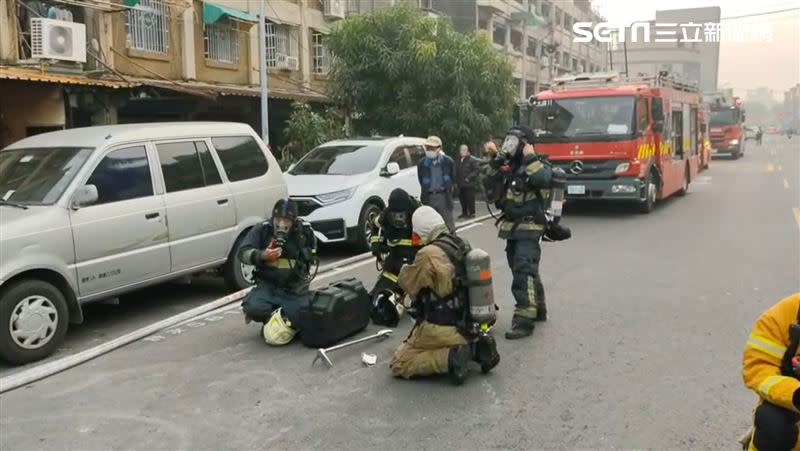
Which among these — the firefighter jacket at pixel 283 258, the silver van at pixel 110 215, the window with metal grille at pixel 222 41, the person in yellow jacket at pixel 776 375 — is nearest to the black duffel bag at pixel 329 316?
the firefighter jacket at pixel 283 258

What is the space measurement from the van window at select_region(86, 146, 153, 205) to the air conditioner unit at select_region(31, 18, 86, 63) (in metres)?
7.42

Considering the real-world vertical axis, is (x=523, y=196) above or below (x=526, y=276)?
above

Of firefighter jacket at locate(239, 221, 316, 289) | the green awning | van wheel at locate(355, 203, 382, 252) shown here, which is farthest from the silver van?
the green awning

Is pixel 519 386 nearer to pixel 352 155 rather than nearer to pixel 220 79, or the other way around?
pixel 352 155

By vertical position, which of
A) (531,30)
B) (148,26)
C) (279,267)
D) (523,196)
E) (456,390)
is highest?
(531,30)

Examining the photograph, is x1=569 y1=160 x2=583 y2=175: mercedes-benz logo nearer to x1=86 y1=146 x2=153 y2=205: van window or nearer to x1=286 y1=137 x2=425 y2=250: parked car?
x1=286 y1=137 x2=425 y2=250: parked car

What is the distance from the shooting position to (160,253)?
6957 millimetres

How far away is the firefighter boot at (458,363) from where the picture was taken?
197 inches

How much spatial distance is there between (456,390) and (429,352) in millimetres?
328

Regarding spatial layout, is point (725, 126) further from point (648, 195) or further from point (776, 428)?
point (776, 428)

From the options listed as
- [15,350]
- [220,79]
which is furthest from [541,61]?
[15,350]

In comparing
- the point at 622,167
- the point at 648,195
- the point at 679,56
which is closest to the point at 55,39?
the point at 622,167

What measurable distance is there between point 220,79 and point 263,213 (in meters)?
11.7

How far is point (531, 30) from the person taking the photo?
49781 millimetres
